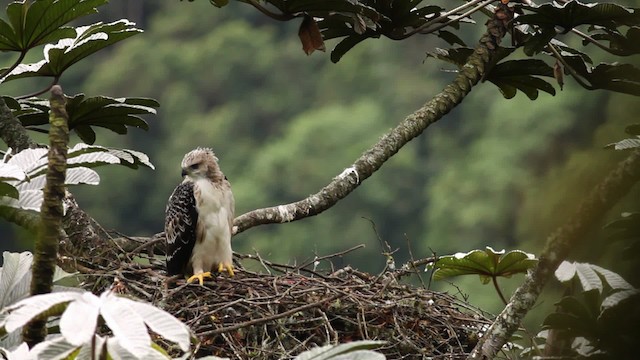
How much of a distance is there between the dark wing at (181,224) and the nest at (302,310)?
25 centimetres

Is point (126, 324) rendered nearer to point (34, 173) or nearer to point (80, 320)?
point (80, 320)

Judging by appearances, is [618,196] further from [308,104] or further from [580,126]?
[308,104]

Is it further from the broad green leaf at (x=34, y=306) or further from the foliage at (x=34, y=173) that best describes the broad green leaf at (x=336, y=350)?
the foliage at (x=34, y=173)

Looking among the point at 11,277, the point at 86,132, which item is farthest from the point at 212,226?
the point at 11,277

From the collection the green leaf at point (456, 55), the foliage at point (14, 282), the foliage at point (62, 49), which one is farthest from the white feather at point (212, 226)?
the foliage at point (14, 282)

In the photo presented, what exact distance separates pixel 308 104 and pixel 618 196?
120 feet

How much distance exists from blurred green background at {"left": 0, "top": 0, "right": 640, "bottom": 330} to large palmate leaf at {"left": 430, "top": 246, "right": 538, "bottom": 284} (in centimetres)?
1612

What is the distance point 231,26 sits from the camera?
38.8 meters

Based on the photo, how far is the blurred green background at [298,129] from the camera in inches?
1086

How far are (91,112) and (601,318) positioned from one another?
243cm

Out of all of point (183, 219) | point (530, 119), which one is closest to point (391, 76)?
point (530, 119)

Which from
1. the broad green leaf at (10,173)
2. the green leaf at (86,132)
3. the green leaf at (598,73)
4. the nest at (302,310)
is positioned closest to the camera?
the broad green leaf at (10,173)

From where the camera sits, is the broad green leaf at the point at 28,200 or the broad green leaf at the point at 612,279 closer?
the broad green leaf at the point at 612,279

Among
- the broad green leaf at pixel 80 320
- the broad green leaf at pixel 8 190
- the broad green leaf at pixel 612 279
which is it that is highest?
the broad green leaf at pixel 612 279
